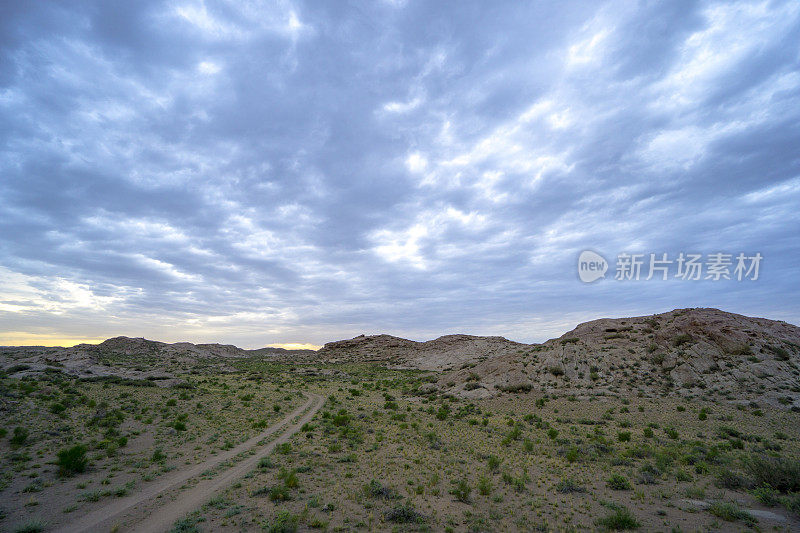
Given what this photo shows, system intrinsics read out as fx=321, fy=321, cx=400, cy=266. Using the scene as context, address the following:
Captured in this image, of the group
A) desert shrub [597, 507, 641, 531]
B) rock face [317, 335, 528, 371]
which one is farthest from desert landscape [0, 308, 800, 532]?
rock face [317, 335, 528, 371]

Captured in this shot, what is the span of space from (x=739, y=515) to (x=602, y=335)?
40632 millimetres

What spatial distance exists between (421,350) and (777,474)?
96.9m

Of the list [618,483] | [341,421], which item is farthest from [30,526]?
[618,483]

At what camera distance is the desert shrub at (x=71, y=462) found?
14.1m

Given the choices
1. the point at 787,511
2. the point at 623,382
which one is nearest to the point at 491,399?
the point at 623,382

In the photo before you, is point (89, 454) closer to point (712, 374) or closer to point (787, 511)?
point (787, 511)

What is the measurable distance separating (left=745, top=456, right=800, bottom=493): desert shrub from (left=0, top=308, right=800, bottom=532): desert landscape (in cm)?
7

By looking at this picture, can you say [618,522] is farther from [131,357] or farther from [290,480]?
[131,357]

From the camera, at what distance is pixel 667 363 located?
35031 mm

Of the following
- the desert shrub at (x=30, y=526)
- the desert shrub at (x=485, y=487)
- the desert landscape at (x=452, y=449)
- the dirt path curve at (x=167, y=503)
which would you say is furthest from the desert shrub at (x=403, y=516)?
the desert shrub at (x=30, y=526)

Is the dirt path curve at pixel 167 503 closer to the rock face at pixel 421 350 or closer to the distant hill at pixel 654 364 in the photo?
the distant hill at pixel 654 364

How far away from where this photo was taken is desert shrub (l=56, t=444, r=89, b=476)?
1413cm

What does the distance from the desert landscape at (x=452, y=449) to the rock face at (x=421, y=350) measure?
3714 centimetres

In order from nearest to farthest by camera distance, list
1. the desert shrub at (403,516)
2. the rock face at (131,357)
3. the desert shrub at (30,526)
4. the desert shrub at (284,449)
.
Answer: the desert shrub at (30,526) < the desert shrub at (403,516) < the desert shrub at (284,449) < the rock face at (131,357)
